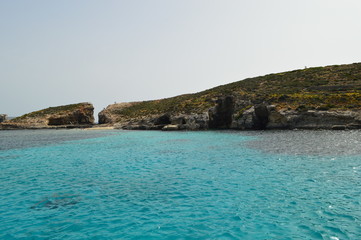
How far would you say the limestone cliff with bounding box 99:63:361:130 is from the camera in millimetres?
53500

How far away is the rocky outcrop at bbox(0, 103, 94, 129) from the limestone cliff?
108ft

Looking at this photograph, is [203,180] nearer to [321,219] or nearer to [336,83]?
[321,219]

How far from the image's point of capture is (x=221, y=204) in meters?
12.3

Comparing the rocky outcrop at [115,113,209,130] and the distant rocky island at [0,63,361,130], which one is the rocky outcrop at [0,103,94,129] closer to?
the distant rocky island at [0,63,361,130]

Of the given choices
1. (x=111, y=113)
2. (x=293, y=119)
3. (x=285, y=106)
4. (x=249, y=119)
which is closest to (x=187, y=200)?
(x=293, y=119)

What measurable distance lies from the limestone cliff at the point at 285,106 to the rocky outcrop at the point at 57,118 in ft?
108

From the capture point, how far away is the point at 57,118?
106375mm

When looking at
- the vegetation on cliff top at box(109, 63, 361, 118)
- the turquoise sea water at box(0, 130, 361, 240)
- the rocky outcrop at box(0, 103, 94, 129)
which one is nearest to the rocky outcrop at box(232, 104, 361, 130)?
the vegetation on cliff top at box(109, 63, 361, 118)

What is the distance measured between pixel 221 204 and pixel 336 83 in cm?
7403

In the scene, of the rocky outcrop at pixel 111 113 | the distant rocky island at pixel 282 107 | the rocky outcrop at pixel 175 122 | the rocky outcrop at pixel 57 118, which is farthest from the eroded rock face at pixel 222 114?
the rocky outcrop at pixel 57 118

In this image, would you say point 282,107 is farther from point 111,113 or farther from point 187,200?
point 111,113

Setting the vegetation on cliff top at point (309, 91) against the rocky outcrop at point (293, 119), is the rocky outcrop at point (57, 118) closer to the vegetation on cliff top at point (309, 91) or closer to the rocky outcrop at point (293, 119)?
the vegetation on cliff top at point (309, 91)

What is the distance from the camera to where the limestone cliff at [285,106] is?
53.5 meters

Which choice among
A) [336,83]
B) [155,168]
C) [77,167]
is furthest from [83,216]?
[336,83]
